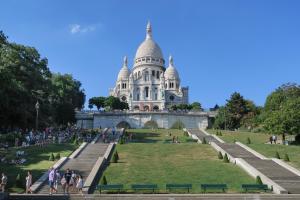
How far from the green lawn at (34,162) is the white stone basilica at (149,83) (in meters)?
80.9

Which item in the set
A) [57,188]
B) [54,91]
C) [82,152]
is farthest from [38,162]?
[54,91]

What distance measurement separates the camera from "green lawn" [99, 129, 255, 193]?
27812 mm

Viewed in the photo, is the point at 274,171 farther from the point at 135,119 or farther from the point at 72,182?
the point at 135,119

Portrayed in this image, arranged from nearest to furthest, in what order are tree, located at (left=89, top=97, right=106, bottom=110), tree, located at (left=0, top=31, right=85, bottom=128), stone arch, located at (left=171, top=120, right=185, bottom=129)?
tree, located at (left=0, top=31, right=85, bottom=128) → stone arch, located at (left=171, top=120, right=185, bottom=129) → tree, located at (left=89, top=97, right=106, bottom=110)

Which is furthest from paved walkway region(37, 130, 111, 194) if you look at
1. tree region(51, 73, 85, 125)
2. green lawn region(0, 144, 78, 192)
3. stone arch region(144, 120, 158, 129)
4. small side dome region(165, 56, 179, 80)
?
small side dome region(165, 56, 179, 80)

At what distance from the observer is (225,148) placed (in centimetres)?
4112

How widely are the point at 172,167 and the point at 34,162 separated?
967cm

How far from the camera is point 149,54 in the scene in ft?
449

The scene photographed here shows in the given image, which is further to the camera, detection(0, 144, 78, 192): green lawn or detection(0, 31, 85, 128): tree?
detection(0, 31, 85, 128): tree

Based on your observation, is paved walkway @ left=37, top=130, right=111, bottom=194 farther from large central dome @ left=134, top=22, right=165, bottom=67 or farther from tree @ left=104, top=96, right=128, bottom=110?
large central dome @ left=134, top=22, right=165, bottom=67

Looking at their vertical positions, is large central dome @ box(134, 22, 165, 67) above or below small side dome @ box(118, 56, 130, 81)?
above

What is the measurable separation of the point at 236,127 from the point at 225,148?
3736 centimetres

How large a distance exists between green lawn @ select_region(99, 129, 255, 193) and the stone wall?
4226 centimetres

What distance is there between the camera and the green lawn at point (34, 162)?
91.6 ft
